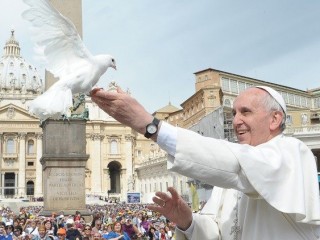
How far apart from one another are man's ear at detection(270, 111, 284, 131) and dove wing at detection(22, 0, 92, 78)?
124 centimetres

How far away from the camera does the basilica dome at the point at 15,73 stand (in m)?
114

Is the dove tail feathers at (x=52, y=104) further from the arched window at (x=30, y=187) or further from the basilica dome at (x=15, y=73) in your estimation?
the basilica dome at (x=15, y=73)

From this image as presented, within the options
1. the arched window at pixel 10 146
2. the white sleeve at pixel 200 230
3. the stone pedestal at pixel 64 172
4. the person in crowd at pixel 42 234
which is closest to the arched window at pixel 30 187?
the arched window at pixel 10 146

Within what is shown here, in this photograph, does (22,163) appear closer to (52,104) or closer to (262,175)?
(52,104)

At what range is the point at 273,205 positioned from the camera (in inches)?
68.1

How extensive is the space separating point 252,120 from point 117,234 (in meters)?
7.67

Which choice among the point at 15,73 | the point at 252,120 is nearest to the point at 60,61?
the point at 252,120

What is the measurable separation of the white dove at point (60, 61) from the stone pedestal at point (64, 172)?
12.7 metres

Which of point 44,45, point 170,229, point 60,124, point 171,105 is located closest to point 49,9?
point 44,45

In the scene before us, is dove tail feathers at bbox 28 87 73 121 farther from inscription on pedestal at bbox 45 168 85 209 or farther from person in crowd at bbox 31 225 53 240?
inscription on pedestal at bbox 45 168 85 209

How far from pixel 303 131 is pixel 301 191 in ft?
132

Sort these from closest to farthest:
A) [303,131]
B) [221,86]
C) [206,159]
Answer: [206,159]
[303,131]
[221,86]

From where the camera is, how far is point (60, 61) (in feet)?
10.3

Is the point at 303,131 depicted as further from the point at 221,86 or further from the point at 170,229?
the point at 170,229
